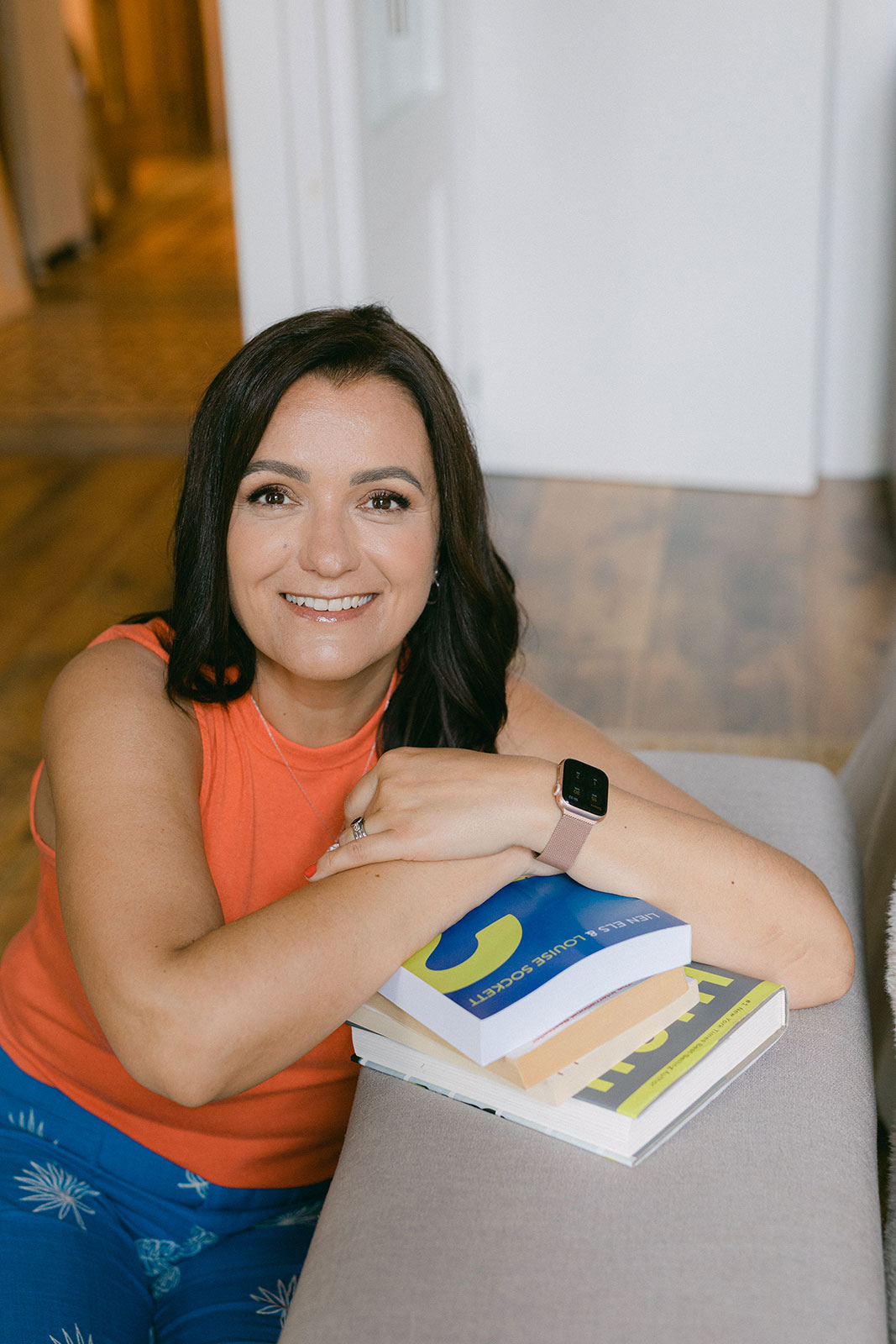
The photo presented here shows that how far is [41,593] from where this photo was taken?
3391 mm

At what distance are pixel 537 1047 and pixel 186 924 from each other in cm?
27

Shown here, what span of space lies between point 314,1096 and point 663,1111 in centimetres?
44

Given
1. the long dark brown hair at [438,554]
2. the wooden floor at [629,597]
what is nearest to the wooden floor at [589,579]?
the wooden floor at [629,597]

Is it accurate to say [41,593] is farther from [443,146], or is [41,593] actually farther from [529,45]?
[529,45]

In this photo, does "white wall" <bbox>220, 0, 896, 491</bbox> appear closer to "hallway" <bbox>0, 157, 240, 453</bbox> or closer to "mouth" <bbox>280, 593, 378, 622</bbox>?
"hallway" <bbox>0, 157, 240, 453</bbox>

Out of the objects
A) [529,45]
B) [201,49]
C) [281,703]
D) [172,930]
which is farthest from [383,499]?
[201,49]

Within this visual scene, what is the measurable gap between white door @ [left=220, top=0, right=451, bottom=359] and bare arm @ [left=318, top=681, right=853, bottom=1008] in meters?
1.70

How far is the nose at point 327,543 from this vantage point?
1129 millimetres

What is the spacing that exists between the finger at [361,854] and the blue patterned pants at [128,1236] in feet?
1.16

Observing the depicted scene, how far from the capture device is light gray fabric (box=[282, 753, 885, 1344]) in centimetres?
76

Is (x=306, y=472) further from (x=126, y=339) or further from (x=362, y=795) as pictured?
(x=126, y=339)

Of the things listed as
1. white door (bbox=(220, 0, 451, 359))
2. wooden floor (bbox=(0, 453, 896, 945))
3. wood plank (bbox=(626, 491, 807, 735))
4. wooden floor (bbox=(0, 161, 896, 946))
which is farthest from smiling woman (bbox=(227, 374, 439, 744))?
wood plank (bbox=(626, 491, 807, 735))

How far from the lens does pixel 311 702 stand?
1267mm

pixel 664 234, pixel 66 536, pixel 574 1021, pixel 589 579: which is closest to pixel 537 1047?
pixel 574 1021
